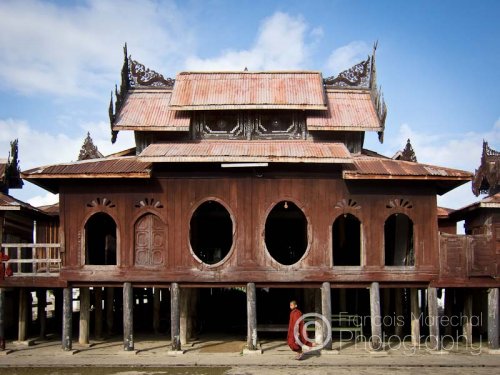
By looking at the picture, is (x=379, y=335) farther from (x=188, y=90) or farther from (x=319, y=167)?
(x=188, y=90)

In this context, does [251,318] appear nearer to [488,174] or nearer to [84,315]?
[84,315]

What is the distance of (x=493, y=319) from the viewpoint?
19.5m

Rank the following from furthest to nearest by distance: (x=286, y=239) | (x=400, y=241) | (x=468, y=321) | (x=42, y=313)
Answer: (x=286, y=239)
(x=42, y=313)
(x=400, y=241)
(x=468, y=321)

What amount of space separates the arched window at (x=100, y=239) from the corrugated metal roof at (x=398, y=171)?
34.0ft

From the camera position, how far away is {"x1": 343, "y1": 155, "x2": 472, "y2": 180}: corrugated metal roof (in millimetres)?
18953

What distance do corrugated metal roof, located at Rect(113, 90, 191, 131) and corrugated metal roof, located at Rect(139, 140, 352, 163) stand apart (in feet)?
2.84

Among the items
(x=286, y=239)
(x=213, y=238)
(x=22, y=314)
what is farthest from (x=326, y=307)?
(x=22, y=314)

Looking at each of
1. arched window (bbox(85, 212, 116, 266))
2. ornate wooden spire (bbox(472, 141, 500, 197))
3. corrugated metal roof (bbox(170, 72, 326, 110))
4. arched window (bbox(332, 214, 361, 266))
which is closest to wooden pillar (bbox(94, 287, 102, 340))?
arched window (bbox(85, 212, 116, 266))

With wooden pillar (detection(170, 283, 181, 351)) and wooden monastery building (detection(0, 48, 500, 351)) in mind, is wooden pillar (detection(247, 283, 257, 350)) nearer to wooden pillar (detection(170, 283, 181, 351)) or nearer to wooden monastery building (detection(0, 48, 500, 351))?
wooden monastery building (detection(0, 48, 500, 351))

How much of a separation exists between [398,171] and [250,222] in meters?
4.75

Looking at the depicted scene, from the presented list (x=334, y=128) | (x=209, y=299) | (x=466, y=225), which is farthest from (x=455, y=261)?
(x=209, y=299)

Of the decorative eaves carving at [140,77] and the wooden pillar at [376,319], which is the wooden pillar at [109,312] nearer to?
the decorative eaves carving at [140,77]

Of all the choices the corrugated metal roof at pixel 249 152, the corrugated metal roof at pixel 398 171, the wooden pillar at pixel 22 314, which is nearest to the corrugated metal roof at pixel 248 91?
the corrugated metal roof at pixel 249 152

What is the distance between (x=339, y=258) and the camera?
24.5 meters
